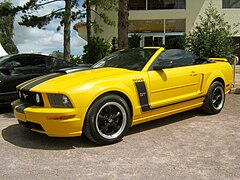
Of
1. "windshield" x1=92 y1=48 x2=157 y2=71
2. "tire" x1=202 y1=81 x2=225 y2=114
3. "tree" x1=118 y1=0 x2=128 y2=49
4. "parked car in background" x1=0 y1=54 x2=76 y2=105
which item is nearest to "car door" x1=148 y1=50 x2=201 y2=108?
"windshield" x1=92 y1=48 x2=157 y2=71

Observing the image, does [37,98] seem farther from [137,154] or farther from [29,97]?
[137,154]

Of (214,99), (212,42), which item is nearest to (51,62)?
(214,99)

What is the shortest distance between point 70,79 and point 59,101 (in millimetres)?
492

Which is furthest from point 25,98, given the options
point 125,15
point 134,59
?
point 125,15

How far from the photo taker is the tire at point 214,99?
5.96 meters

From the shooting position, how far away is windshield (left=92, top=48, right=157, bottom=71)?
16.9 feet

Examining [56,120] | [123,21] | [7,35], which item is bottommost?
[56,120]

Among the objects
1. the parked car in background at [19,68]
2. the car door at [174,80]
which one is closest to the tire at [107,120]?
the car door at [174,80]

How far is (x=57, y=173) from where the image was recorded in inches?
135

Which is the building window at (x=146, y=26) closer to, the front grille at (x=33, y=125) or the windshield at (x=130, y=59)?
the windshield at (x=130, y=59)

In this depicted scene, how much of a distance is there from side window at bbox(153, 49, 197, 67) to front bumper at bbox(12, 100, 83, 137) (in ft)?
6.02

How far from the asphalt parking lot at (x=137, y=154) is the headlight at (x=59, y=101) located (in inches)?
25.1

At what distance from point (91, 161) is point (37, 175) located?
703 mm

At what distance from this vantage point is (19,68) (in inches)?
281
